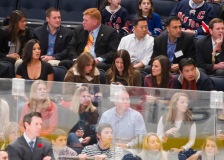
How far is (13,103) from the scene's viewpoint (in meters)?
10.0

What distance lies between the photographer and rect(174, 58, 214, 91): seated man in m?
11.0

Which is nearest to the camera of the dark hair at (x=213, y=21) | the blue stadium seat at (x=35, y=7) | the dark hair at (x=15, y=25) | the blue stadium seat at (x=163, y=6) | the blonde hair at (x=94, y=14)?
the dark hair at (x=213, y=21)

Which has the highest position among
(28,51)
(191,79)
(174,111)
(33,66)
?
(28,51)

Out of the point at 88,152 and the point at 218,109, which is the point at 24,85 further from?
the point at 218,109

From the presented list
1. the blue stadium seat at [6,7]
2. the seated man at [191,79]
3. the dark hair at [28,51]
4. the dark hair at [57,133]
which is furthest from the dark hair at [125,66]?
the blue stadium seat at [6,7]

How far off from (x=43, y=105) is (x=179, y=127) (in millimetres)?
1294

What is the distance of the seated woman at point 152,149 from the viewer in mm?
9758

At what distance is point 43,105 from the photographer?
9992 mm

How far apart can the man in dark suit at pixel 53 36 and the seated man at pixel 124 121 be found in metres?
2.59

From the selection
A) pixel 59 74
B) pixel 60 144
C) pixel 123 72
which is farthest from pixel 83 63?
pixel 60 144

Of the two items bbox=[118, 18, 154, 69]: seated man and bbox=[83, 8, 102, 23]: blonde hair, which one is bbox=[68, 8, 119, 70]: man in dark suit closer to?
bbox=[83, 8, 102, 23]: blonde hair

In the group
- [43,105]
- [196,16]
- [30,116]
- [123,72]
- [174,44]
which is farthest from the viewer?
[196,16]

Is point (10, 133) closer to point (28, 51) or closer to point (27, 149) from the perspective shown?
point (27, 149)

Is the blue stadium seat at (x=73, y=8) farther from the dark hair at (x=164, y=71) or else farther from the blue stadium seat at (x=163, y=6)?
the dark hair at (x=164, y=71)
